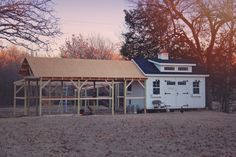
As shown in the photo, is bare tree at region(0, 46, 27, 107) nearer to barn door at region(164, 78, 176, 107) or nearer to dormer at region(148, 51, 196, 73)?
dormer at region(148, 51, 196, 73)

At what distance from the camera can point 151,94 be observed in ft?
112

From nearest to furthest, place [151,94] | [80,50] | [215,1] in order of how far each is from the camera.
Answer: [151,94], [215,1], [80,50]

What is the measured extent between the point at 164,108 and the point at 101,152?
21212 mm

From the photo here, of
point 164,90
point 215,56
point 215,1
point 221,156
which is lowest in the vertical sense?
point 221,156

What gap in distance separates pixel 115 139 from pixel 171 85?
61.9 ft

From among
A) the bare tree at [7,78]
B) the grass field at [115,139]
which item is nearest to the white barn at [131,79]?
the grass field at [115,139]

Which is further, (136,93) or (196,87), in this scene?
(196,87)

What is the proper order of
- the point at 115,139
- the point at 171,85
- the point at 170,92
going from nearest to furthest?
1. the point at 115,139
2. the point at 170,92
3. the point at 171,85

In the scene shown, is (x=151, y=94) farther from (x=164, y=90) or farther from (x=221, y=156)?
(x=221, y=156)

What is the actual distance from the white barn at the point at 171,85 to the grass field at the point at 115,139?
11.1 metres

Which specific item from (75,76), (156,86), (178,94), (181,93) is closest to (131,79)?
(156,86)

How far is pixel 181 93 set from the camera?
35500mm

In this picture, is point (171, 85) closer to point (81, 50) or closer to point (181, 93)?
point (181, 93)

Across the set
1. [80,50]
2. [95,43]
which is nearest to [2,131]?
[80,50]
